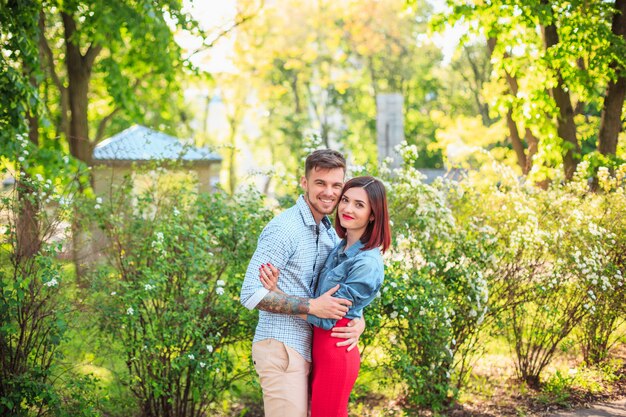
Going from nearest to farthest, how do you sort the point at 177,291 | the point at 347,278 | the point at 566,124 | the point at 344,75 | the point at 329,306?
the point at 329,306
the point at 347,278
the point at 177,291
the point at 566,124
the point at 344,75

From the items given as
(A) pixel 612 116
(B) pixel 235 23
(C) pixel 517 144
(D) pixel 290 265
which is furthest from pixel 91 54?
(D) pixel 290 265

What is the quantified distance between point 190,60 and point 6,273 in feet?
25.2

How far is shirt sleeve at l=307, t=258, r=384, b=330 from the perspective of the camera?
3266 mm

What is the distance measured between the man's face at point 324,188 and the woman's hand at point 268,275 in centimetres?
43

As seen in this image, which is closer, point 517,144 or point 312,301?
point 312,301

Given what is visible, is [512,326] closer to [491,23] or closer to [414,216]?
[414,216]

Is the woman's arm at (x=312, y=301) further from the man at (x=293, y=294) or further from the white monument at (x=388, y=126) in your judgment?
the white monument at (x=388, y=126)

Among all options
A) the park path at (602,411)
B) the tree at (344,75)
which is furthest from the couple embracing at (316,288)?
the tree at (344,75)

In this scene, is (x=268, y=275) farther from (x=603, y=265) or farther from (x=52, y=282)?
(x=603, y=265)

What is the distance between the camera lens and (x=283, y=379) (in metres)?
3.37

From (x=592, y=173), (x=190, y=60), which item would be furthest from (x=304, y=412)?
(x=190, y=60)

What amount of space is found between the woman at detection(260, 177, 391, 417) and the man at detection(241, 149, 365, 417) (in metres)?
0.05

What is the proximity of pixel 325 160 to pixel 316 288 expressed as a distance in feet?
2.17

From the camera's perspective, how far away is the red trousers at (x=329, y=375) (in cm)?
331
